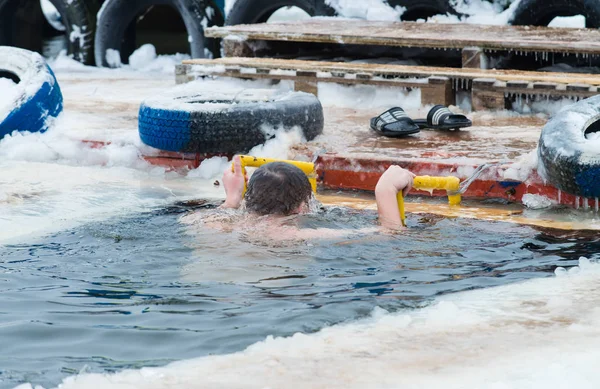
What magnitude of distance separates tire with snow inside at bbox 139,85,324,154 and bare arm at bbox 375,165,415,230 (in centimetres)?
232

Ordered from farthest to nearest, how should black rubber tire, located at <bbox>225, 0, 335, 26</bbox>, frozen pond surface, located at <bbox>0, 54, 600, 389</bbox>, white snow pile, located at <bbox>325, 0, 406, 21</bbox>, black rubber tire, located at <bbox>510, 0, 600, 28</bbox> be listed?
black rubber tire, located at <bbox>225, 0, 335, 26</bbox> < white snow pile, located at <bbox>325, 0, 406, 21</bbox> < black rubber tire, located at <bbox>510, 0, 600, 28</bbox> < frozen pond surface, located at <bbox>0, 54, 600, 389</bbox>

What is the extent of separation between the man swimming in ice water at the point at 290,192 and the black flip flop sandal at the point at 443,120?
2.62 metres

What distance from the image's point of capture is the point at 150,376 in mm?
3801

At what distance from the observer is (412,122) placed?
8281 mm

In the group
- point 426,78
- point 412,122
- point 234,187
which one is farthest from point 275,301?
point 426,78

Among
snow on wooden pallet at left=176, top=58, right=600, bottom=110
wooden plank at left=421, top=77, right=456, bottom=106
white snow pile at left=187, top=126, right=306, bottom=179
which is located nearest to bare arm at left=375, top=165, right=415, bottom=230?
white snow pile at left=187, top=126, right=306, bottom=179

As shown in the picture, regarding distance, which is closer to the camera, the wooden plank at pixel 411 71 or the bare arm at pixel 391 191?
the bare arm at pixel 391 191

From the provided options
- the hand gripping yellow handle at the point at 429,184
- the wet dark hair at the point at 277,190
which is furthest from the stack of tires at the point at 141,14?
the wet dark hair at the point at 277,190

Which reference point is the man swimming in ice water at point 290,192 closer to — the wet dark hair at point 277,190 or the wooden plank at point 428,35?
the wet dark hair at point 277,190

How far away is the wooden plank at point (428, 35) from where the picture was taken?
9.57 m

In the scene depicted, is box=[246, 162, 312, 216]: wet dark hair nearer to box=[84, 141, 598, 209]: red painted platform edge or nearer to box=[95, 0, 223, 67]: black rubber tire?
box=[84, 141, 598, 209]: red painted platform edge

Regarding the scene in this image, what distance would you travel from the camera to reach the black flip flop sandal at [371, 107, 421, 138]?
815 cm

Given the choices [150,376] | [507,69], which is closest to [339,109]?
[507,69]

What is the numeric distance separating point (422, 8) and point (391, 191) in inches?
320
